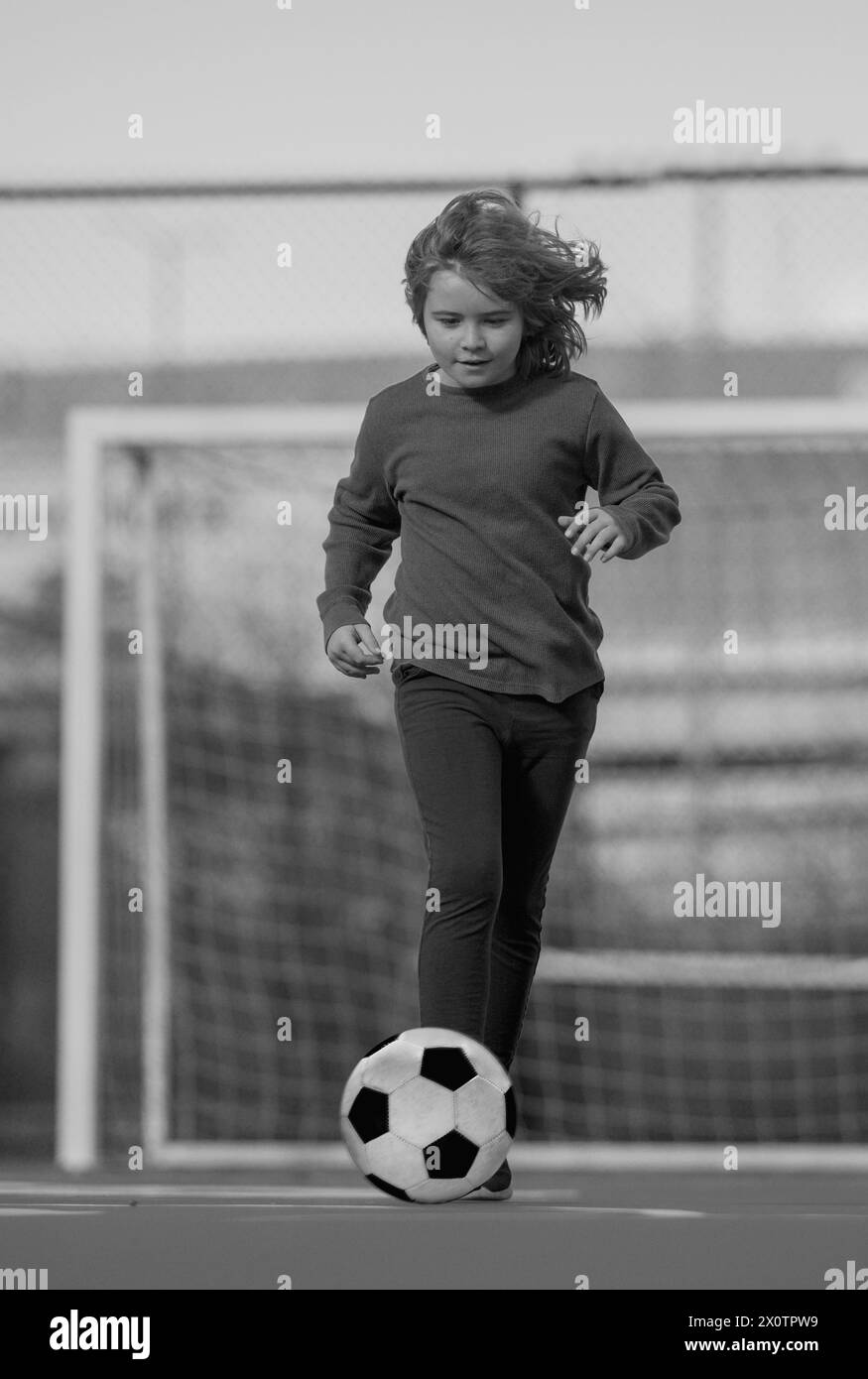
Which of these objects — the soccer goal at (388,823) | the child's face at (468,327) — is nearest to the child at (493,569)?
the child's face at (468,327)

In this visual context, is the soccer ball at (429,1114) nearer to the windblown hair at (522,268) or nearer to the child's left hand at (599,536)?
the child's left hand at (599,536)

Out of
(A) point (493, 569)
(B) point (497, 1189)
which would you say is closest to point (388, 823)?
(B) point (497, 1189)

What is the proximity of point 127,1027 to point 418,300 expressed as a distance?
2447 millimetres

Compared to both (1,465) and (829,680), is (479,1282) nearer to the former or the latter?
(829,680)

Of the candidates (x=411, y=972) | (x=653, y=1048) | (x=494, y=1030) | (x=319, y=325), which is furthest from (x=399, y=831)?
(x=494, y=1030)

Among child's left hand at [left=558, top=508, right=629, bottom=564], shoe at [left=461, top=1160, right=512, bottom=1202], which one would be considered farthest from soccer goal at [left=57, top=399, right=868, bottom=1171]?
child's left hand at [left=558, top=508, right=629, bottom=564]

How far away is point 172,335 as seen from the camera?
12.8 ft

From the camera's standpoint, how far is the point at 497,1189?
5.79 ft

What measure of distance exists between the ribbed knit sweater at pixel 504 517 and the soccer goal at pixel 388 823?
63.9 inches

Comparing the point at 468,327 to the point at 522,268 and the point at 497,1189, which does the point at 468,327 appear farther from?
the point at 497,1189

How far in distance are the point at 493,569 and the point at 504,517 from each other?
0.19 ft

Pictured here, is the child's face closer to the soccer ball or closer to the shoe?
the soccer ball

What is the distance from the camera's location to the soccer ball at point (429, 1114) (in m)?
1.58

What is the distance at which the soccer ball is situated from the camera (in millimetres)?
1578
